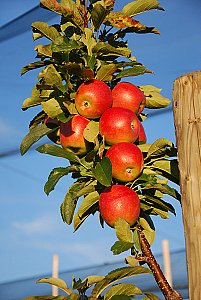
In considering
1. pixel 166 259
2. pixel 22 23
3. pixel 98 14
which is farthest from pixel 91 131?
pixel 166 259

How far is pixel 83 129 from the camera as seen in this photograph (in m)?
1.15

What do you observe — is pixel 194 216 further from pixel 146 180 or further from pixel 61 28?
pixel 61 28

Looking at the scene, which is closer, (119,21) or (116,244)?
(116,244)

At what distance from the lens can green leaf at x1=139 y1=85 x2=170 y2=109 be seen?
1266mm

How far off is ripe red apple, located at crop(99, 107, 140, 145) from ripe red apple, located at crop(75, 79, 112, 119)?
0.06 feet

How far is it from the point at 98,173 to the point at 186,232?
0.78 feet

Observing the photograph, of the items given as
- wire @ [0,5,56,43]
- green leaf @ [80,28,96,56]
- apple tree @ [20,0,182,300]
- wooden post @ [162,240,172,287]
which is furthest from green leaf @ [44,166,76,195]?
wooden post @ [162,240,172,287]

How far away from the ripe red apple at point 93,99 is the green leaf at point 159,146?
0.41 feet

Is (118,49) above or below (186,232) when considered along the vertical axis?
above

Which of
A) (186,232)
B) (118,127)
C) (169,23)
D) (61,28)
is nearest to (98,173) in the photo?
(118,127)

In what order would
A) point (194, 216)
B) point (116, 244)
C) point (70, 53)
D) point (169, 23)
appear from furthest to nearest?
point (169, 23) → point (70, 53) → point (116, 244) → point (194, 216)

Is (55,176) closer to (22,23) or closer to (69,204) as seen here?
(69,204)

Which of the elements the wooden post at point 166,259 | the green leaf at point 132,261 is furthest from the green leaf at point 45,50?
the wooden post at point 166,259

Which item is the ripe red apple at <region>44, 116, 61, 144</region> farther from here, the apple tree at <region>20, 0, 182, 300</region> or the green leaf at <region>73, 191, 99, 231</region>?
the green leaf at <region>73, 191, 99, 231</region>
